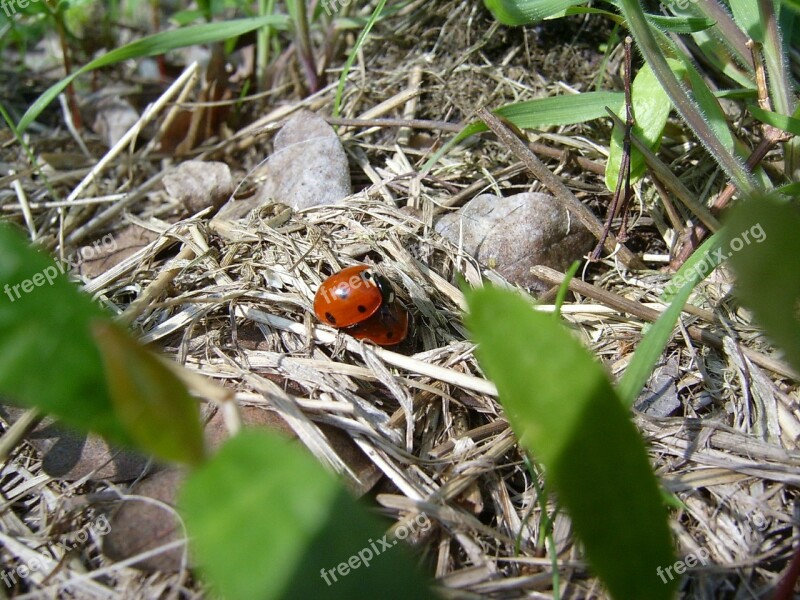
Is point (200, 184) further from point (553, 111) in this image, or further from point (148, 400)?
point (148, 400)

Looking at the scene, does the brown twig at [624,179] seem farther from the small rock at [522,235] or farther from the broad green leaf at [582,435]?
the broad green leaf at [582,435]

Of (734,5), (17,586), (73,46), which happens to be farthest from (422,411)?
(73,46)

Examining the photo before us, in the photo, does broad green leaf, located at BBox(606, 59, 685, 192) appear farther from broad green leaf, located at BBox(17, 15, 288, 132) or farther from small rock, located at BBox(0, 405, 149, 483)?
small rock, located at BBox(0, 405, 149, 483)

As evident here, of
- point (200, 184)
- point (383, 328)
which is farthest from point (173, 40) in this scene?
point (383, 328)

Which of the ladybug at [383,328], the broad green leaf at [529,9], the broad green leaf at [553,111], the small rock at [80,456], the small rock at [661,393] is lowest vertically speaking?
the small rock at [661,393]

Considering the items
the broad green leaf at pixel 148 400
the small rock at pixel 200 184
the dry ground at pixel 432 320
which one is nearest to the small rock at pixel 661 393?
the dry ground at pixel 432 320
